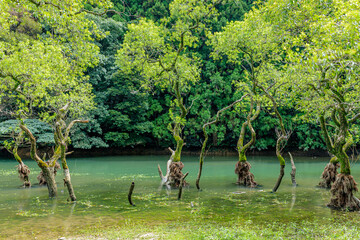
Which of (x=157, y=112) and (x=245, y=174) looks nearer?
(x=245, y=174)

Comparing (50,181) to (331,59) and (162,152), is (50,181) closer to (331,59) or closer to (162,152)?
(331,59)

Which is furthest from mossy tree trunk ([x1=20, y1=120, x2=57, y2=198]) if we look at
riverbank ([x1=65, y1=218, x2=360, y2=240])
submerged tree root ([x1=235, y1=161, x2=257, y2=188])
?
submerged tree root ([x1=235, y1=161, x2=257, y2=188])

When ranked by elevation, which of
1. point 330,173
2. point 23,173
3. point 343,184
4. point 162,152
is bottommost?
point 162,152

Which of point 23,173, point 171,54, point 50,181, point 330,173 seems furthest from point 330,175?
point 23,173

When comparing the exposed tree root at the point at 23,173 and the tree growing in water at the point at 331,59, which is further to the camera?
the exposed tree root at the point at 23,173

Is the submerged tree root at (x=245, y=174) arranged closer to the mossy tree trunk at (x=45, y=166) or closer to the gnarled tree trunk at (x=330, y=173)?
the gnarled tree trunk at (x=330, y=173)

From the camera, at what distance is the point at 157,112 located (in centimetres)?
4725

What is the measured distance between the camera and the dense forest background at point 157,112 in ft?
132

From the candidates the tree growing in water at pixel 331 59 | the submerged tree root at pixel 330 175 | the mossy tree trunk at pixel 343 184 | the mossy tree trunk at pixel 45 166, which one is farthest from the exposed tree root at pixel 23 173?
the submerged tree root at pixel 330 175

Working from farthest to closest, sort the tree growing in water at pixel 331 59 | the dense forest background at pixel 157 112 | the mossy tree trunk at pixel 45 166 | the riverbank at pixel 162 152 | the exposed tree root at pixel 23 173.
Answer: the riverbank at pixel 162 152 → the dense forest background at pixel 157 112 → the exposed tree root at pixel 23 173 → the mossy tree trunk at pixel 45 166 → the tree growing in water at pixel 331 59

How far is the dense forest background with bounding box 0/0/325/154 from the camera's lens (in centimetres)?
4034

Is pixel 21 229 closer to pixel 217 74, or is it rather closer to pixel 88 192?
pixel 88 192

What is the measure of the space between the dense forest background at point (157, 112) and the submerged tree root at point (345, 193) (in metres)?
27.8

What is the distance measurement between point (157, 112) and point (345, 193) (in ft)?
120
